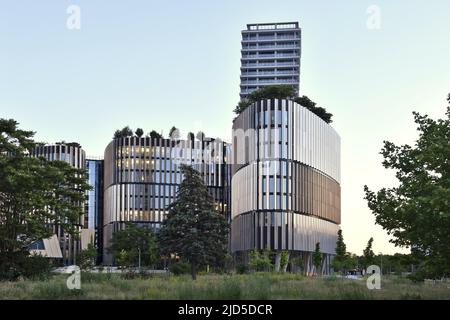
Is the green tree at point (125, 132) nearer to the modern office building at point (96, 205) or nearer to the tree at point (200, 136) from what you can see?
the modern office building at point (96, 205)

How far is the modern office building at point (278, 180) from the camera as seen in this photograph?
99.5 meters

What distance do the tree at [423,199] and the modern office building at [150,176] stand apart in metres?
130

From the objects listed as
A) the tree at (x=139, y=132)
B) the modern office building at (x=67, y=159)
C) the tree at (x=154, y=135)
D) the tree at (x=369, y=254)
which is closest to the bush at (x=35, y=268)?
the tree at (x=369, y=254)

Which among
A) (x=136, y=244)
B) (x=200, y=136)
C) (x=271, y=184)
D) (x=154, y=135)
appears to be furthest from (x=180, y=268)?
(x=200, y=136)

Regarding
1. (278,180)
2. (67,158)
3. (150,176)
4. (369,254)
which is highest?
(67,158)

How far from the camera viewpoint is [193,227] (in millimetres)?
55156

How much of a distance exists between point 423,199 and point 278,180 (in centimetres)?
7736

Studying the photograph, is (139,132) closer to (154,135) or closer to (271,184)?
(154,135)

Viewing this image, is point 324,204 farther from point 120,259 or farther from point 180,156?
point 180,156

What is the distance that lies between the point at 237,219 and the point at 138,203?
53587mm

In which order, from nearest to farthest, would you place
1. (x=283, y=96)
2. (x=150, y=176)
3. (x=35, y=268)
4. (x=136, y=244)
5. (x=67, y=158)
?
(x=35, y=268) < (x=136, y=244) < (x=283, y=96) < (x=150, y=176) < (x=67, y=158)

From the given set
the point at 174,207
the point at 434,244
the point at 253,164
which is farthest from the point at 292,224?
the point at 434,244

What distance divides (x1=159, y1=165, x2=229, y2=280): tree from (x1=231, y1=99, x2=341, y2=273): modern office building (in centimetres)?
4390
